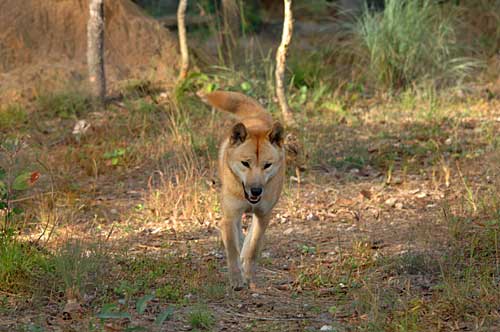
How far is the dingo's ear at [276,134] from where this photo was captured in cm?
609

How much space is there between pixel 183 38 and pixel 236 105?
405 cm

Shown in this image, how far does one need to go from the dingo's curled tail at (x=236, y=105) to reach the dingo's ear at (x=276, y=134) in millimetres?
661

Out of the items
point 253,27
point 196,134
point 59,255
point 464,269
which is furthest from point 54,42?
point 464,269

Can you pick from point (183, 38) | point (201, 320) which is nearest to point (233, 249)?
point (201, 320)

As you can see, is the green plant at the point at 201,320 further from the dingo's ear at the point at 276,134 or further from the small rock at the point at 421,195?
the small rock at the point at 421,195

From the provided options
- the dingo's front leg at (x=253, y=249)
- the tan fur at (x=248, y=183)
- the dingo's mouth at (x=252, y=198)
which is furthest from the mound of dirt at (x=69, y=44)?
the dingo's mouth at (x=252, y=198)

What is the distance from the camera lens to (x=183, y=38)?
10.8m

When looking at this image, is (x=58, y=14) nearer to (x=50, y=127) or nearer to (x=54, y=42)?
(x=54, y=42)

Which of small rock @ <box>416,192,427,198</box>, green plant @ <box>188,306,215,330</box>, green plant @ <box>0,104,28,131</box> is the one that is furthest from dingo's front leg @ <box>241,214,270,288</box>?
green plant @ <box>0,104,28,131</box>

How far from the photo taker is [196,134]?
31.1ft

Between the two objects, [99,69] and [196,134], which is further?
[99,69]

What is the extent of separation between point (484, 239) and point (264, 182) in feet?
5.59

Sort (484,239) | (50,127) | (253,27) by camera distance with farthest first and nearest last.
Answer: (253,27)
(50,127)
(484,239)

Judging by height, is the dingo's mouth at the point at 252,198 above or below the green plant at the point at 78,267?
above
